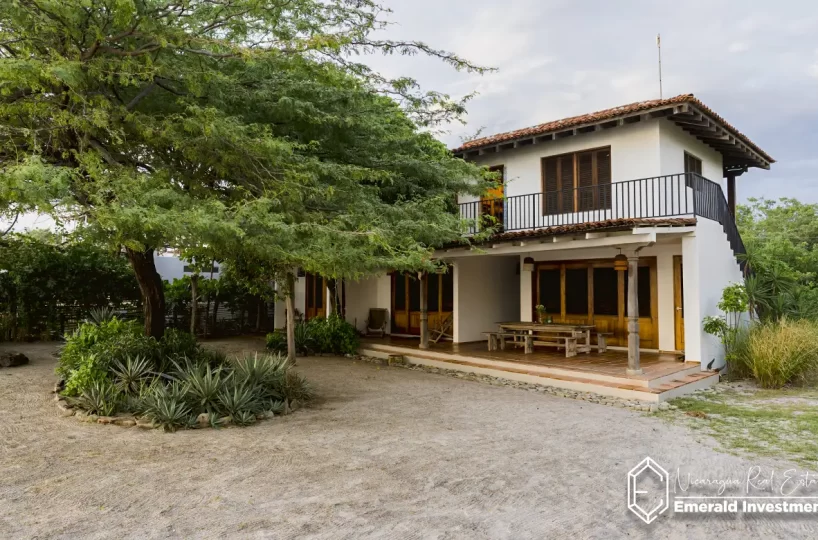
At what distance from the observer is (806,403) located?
27.2ft

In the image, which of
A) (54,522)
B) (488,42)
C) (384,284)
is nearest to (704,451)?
(54,522)

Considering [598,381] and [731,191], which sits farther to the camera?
[731,191]

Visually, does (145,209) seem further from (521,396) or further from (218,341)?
(218,341)

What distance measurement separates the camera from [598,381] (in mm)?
9086

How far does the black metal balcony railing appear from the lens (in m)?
10.8

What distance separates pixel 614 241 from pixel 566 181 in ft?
12.0

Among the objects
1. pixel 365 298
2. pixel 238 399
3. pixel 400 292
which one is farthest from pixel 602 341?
pixel 238 399

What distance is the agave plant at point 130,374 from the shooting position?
24.4ft

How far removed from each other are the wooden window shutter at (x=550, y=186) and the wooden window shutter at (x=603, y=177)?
1.06 metres

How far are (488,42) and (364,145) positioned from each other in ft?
17.8

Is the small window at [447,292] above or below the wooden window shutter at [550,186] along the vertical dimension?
below

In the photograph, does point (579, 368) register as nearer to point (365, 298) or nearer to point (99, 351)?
point (99, 351)

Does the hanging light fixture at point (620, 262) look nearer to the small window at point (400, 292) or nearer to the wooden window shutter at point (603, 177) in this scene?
the wooden window shutter at point (603, 177)

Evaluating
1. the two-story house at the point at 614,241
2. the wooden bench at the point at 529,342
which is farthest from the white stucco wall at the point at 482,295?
the wooden bench at the point at 529,342
